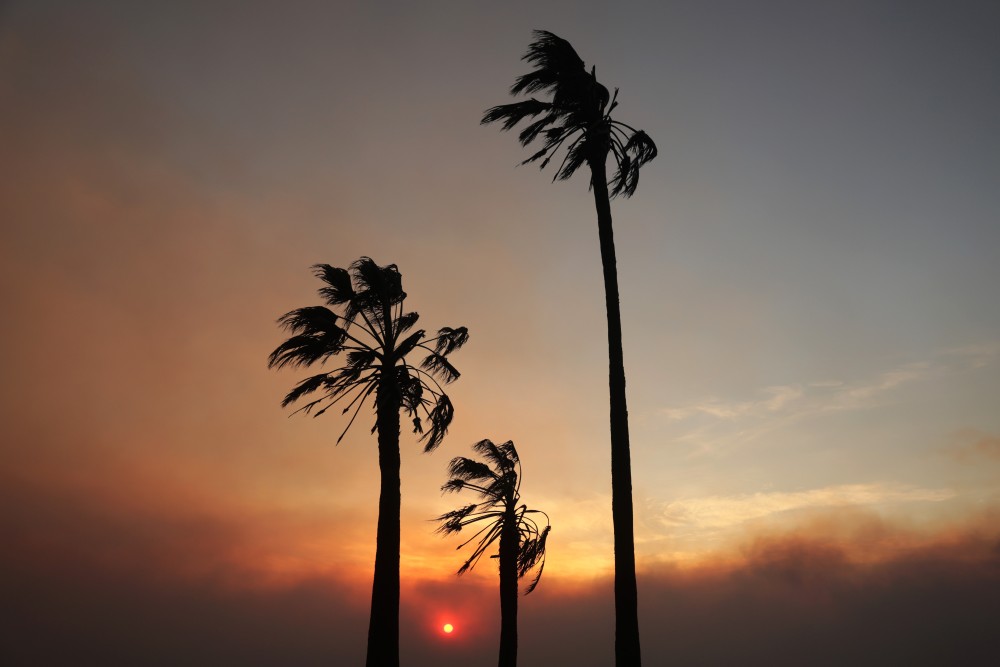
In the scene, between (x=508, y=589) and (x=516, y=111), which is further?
(x=508, y=589)

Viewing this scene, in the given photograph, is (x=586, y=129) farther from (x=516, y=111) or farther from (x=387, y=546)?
(x=387, y=546)

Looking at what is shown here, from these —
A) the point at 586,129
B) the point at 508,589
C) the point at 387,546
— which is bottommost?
the point at 508,589

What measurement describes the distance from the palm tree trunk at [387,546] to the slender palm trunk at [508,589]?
27.1 ft

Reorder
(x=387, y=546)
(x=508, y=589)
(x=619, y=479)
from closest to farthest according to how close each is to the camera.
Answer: (x=619, y=479), (x=387, y=546), (x=508, y=589)

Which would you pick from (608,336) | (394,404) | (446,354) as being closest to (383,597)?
(394,404)

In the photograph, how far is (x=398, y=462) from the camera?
22.8 meters

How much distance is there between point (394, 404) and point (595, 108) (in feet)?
37.5

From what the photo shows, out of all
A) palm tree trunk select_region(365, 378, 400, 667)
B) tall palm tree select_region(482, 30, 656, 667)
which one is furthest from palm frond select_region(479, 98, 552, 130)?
palm tree trunk select_region(365, 378, 400, 667)

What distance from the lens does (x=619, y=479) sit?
15.5 m

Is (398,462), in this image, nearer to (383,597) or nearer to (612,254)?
(383,597)

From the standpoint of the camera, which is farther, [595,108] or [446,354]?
[446,354]

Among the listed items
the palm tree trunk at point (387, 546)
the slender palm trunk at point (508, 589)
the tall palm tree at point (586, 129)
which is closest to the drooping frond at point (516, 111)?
the tall palm tree at point (586, 129)

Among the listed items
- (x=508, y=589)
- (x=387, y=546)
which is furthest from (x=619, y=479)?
(x=508, y=589)

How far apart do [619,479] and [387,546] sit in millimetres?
9304
